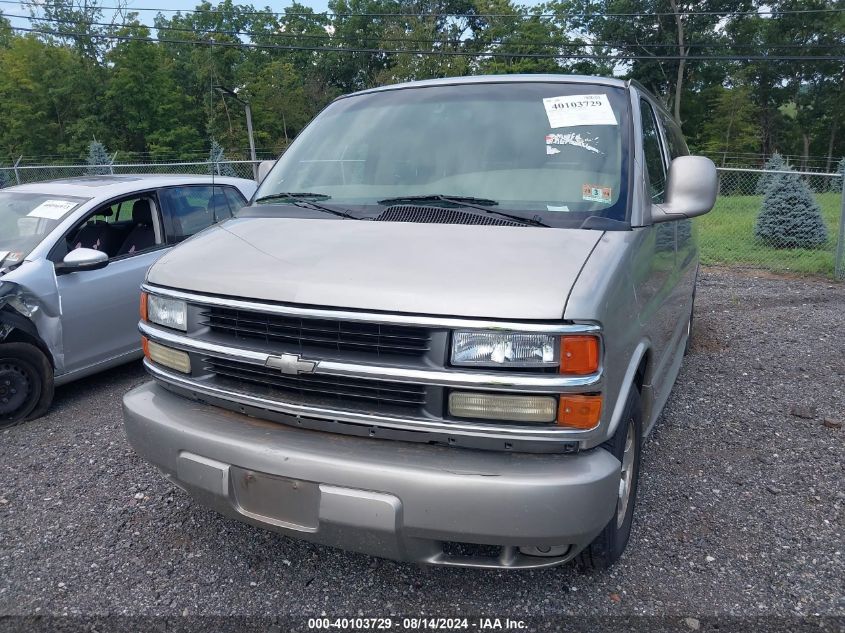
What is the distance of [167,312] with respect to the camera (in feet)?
8.60

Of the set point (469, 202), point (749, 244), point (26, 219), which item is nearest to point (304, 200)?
point (469, 202)

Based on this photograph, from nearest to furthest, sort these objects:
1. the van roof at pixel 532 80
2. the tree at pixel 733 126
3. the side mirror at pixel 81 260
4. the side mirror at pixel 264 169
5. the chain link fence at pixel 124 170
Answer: the van roof at pixel 532 80, the side mirror at pixel 264 169, the side mirror at pixel 81 260, the chain link fence at pixel 124 170, the tree at pixel 733 126

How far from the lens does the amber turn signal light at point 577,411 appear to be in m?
2.05

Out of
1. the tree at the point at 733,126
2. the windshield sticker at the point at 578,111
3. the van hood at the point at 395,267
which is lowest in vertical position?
the van hood at the point at 395,267

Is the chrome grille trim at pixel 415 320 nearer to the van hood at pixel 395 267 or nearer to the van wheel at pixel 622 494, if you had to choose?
the van hood at pixel 395 267

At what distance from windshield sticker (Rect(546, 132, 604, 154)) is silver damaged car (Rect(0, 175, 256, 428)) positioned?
9.02 ft

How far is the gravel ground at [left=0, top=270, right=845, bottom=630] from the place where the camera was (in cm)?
255

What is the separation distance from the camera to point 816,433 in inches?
163

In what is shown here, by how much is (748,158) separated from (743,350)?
148ft

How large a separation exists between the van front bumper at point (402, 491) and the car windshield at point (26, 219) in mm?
3040

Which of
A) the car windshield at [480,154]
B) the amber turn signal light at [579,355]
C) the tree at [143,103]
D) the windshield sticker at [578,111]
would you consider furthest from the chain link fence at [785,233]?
the tree at [143,103]

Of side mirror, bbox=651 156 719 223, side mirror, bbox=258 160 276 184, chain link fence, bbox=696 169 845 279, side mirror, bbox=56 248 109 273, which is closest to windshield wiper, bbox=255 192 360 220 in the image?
side mirror, bbox=258 160 276 184

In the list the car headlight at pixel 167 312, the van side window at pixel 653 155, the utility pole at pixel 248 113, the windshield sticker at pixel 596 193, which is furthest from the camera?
the utility pole at pixel 248 113

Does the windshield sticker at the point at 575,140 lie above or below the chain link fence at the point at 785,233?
above
